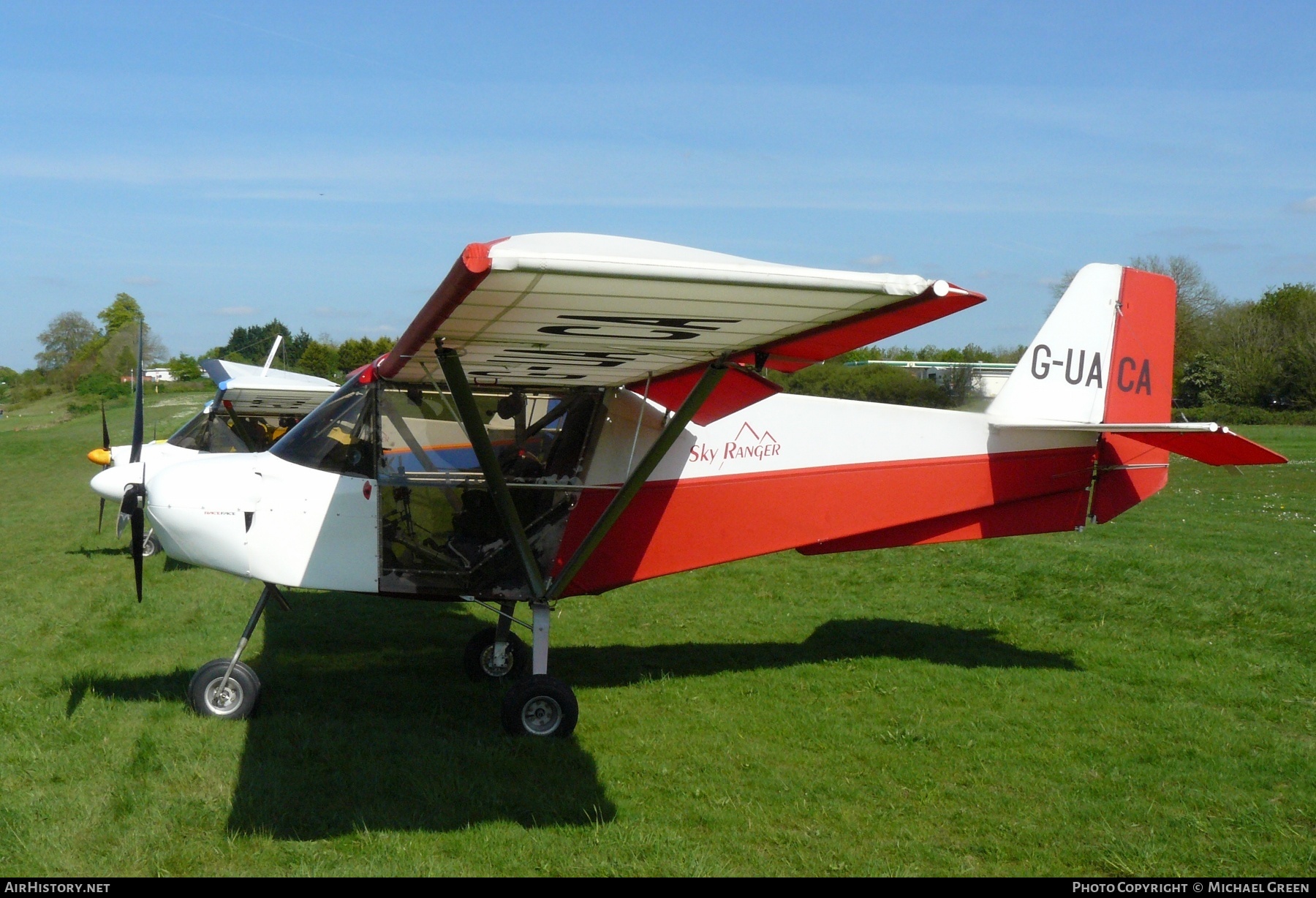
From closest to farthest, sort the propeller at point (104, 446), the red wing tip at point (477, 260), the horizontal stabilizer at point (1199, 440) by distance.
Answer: the red wing tip at point (477, 260)
the horizontal stabilizer at point (1199, 440)
the propeller at point (104, 446)

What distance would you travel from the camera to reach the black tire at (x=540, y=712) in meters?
5.84

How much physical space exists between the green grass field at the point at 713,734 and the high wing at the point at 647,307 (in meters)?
2.25

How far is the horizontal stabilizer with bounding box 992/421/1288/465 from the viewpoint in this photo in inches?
249

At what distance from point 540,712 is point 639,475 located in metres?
1.54

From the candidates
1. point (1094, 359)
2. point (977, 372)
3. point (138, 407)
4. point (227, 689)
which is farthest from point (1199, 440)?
point (977, 372)

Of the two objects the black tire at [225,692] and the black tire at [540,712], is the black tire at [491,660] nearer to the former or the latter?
the black tire at [540,712]

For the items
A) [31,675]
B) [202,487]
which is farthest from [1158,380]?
[31,675]

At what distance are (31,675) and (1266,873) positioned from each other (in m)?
7.52

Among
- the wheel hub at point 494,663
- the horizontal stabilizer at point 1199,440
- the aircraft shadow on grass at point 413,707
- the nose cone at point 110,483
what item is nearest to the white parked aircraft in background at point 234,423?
the nose cone at point 110,483

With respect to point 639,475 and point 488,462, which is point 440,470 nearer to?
point 488,462

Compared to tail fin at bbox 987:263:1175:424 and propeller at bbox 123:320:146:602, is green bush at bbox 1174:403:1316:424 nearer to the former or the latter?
tail fin at bbox 987:263:1175:424

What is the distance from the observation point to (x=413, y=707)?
6.49m

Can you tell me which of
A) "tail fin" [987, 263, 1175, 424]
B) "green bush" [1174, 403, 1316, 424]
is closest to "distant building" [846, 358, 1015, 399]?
"tail fin" [987, 263, 1175, 424]

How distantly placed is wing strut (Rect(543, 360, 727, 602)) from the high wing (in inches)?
6.7
